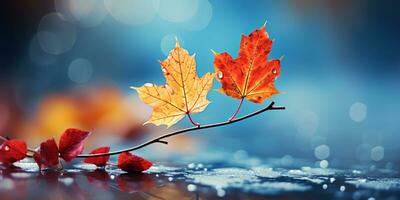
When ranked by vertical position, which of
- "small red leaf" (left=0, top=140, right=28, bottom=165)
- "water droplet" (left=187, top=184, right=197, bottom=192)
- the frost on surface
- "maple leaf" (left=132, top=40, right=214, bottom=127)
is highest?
"maple leaf" (left=132, top=40, right=214, bottom=127)

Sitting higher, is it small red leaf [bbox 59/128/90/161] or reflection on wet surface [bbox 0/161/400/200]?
small red leaf [bbox 59/128/90/161]

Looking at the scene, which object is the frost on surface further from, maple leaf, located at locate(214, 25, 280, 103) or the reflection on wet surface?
maple leaf, located at locate(214, 25, 280, 103)

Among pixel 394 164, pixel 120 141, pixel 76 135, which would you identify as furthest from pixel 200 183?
pixel 120 141

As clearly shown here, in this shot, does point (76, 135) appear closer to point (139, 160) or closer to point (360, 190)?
point (139, 160)

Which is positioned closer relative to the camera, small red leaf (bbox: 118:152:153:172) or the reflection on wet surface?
the reflection on wet surface

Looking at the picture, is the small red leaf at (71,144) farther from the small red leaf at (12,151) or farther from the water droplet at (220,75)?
the water droplet at (220,75)

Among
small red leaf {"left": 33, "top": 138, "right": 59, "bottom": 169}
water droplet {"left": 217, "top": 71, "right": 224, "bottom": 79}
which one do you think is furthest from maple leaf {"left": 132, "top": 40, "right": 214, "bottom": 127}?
small red leaf {"left": 33, "top": 138, "right": 59, "bottom": 169}

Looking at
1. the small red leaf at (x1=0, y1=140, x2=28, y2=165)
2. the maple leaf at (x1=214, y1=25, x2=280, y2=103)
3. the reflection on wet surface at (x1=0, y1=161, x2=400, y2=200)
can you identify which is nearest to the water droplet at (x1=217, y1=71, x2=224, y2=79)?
the maple leaf at (x1=214, y1=25, x2=280, y2=103)
